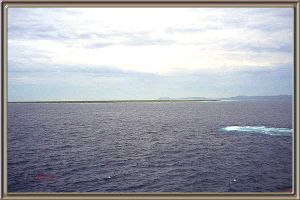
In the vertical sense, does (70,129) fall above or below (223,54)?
below

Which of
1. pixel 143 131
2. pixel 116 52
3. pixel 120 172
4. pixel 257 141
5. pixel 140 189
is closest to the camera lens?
pixel 140 189

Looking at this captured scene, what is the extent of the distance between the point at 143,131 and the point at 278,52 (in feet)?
125

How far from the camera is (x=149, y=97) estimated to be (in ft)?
195

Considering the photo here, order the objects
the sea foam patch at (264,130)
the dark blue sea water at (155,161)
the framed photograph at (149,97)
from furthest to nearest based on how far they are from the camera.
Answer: the sea foam patch at (264,130) → the dark blue sea water at (155,161) → the framed photograph at (149,97)

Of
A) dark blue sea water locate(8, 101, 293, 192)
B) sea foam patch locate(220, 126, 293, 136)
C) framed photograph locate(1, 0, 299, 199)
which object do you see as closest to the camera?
framed photograph locate(1, 0, 299, 199)

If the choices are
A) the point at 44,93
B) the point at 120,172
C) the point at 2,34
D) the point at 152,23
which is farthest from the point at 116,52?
the point at 2,34

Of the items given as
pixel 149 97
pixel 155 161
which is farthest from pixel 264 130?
pixel 149 97

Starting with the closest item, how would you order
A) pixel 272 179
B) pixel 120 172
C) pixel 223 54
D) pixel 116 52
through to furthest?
1. pixel 272 179
2. pixel 120 172
3. pixel 223 54
4. pixel 116 52

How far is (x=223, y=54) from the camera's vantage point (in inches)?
2055

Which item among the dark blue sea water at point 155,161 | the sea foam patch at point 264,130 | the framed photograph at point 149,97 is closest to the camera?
the framed photograph at point 149,97

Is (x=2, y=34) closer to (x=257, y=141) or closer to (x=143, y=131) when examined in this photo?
(x=257, y=141)

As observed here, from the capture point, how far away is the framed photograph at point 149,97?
9.41ft

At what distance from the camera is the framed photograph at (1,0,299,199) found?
113 inches

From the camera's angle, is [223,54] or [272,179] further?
[223,54]
